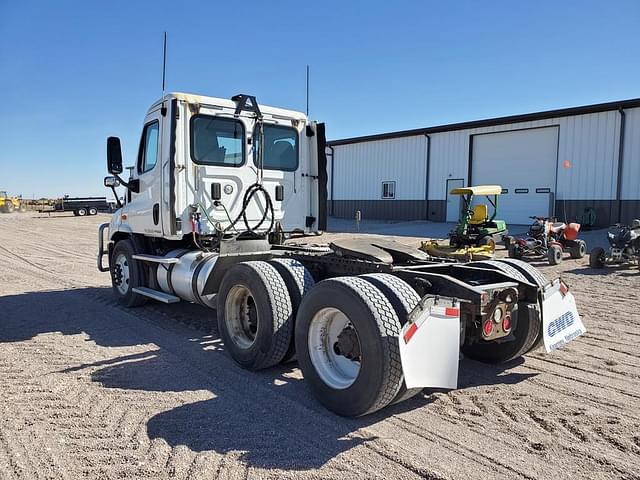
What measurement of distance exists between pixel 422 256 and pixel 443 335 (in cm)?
165

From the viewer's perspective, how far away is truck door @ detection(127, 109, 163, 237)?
22.0 feet

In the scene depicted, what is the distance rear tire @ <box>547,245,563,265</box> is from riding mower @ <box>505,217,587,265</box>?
0.07 m

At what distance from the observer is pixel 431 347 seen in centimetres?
336

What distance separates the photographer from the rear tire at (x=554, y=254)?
12.1m

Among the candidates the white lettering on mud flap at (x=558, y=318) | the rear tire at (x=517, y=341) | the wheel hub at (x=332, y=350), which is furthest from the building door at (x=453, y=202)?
the wheel hub at (x=332, y=350)

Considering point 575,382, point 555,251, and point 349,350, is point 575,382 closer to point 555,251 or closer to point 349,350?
point 349,350

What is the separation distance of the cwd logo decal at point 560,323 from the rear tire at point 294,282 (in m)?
2.09

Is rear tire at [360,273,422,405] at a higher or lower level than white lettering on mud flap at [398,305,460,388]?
higher

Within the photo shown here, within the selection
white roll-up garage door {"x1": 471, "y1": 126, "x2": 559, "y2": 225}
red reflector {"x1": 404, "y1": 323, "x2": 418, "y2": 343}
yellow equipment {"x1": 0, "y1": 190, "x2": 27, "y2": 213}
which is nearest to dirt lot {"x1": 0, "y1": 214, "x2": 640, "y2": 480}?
red reflector {"x1": 404, "y1": 323, "x2": 418, "y2": 343}

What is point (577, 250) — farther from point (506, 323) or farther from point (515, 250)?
point (506, 323)

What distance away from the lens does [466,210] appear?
14055 millimetres

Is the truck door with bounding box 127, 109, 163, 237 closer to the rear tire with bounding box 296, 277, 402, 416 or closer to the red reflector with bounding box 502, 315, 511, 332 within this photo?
the rear tire with bounding box 296, 277, 402, 416

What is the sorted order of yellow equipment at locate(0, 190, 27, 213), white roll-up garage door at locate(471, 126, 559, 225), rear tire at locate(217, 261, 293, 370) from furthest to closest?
yellow equipment at locate(0, 190, 27, 213)
white roll-up garage door at locate(471, 126, 559, 225)
rear tire at locate(217, 261, 293, 370)

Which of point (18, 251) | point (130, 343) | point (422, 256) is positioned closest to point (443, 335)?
point (422, 256)
